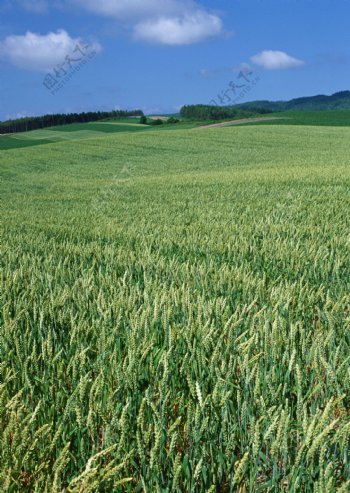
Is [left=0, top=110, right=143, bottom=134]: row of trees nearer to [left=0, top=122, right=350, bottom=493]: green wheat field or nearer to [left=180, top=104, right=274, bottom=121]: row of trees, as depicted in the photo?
[left=180, top=104, right=274, bottom=121]: row of trees

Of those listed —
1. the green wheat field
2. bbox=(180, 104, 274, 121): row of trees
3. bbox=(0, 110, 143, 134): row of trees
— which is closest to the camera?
the green wheat field

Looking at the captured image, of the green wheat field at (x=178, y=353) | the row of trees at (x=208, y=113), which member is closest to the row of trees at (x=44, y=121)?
the row of trees at (x=208, y=113)

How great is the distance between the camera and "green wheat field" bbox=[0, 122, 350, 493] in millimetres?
1362

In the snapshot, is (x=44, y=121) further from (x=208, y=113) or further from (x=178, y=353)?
(x=178, y=353)

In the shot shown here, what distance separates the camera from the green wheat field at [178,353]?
1.36 meters

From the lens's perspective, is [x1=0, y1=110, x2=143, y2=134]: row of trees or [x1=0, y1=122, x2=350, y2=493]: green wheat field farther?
[x1=0, y1=110, x2=143, y2=134]: row of trees

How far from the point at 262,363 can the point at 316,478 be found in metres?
0.64

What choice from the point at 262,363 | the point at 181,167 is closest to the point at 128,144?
the point at 181,167

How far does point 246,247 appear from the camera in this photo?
461cm

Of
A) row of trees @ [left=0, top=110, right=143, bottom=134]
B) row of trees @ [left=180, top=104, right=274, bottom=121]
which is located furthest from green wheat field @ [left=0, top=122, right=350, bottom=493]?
row of trees @ [left=0, top=110, right=143, bottom=134]

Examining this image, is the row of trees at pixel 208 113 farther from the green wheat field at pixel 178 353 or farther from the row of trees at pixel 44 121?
the green wheat field at pixel 178 353

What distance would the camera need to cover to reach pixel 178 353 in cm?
211

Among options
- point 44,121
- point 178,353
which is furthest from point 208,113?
point 178,353

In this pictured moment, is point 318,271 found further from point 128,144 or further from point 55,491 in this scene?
point 128,144
